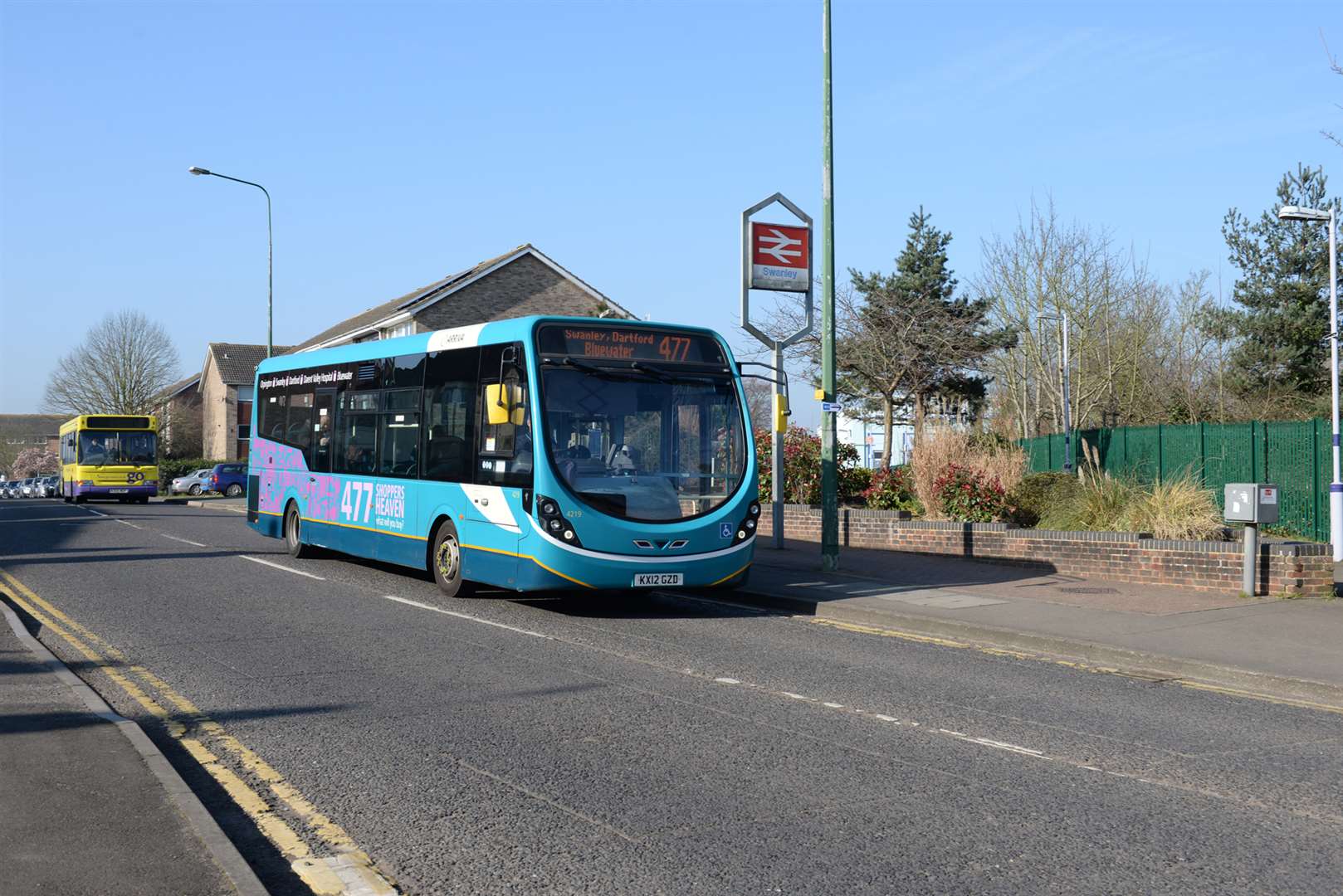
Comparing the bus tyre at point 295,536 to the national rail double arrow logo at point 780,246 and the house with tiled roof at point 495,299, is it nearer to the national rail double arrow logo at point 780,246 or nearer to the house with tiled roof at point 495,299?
the national rail double arrow logo at point 780,246

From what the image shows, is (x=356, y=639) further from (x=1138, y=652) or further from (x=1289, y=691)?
(x=1289, y=691)

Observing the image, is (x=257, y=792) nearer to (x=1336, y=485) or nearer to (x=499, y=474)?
(x=499, y=474)

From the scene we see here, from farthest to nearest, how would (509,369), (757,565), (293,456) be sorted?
(293,456) < (757,565) < (509,369)

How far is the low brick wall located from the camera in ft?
43.5

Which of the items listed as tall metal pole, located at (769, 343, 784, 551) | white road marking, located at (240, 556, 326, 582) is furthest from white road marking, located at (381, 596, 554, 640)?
tall metal pole, located at (769, 343, 784, 551)

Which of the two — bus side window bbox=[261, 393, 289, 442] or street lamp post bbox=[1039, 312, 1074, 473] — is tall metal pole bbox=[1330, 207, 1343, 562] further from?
bus side window bbox=[261, 393, 289, 442]

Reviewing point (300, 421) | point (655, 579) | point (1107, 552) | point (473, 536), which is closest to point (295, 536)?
point (300, 421)

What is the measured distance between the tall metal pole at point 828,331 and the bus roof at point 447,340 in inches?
113

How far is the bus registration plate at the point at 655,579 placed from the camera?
40.3 ft

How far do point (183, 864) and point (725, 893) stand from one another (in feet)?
6.88

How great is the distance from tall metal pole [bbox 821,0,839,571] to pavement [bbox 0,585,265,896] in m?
10.2

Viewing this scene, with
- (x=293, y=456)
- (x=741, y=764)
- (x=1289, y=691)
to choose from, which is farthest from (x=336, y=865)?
(x=293, y=456)

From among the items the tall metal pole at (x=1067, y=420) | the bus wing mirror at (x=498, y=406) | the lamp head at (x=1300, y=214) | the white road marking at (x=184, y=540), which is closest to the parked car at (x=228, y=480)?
the white road marking at (x=184, y=540)

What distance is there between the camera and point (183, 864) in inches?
185
